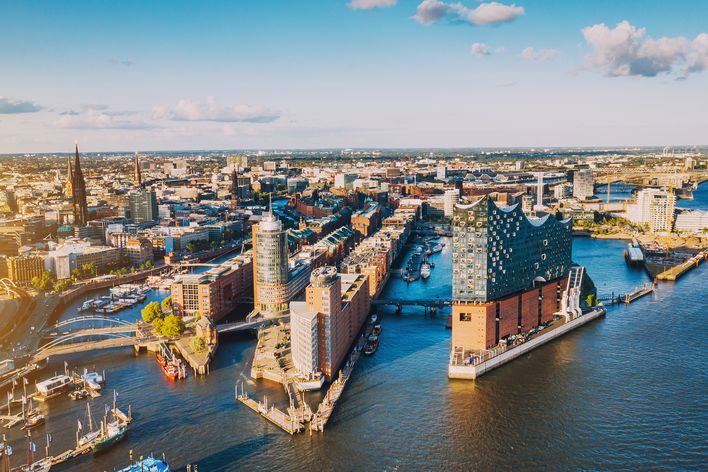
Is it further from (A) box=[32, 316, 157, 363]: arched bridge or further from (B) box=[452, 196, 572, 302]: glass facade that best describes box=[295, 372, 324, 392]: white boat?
(A) box=[32, 316, 157, 363]: arched bridge

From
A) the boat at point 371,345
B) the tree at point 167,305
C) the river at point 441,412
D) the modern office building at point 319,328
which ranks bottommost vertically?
the river at point 441,412

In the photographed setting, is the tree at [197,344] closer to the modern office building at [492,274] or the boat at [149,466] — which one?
the boat at [149,466]

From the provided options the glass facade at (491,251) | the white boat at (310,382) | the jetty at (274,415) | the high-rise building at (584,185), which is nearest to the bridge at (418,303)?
the glass facade at (491,251)

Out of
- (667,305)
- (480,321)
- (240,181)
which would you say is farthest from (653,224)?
(240,181)

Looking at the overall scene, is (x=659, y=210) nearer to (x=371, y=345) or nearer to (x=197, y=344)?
(x=371, y=345)

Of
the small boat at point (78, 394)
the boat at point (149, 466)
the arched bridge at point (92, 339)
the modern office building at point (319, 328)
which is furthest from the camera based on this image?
the arched bridge at point (92, 339)

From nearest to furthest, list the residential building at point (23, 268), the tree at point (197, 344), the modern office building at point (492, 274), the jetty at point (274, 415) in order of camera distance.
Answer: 1. the jetty at point (274, 415)
2. the modern office building at point (492, 274)
3. the tree at point (197, 344)
4. the residential building at point (23, 268)

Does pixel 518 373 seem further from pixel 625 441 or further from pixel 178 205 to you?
pixel 178 205
